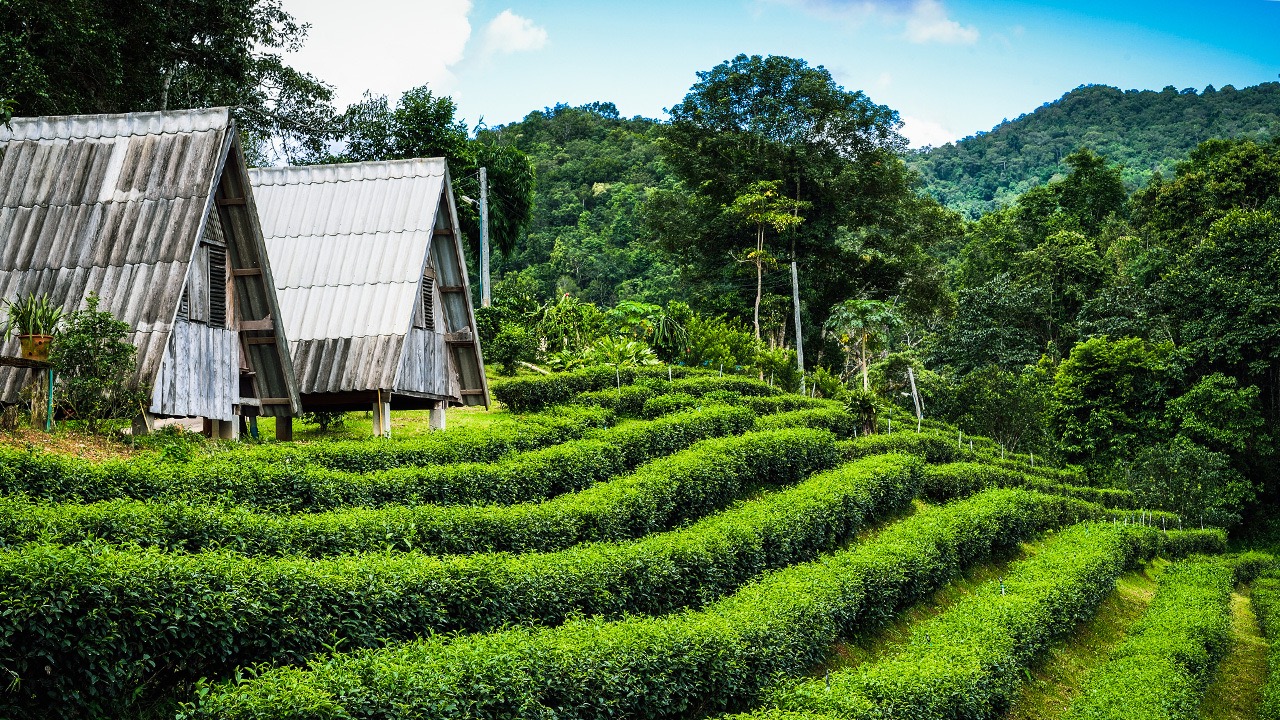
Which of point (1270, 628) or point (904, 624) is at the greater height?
point (1270, 628)

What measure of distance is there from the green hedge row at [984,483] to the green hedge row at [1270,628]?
5515mm

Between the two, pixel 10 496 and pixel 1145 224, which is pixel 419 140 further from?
pixel 1145 224

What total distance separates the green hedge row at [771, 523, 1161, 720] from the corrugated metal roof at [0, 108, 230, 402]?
38.4 ft

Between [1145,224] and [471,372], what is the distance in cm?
5076

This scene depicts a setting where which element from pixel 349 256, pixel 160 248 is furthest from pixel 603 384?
pixel 160 248

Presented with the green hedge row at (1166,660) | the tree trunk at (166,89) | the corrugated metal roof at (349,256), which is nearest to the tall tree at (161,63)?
the tree trunk at (166,89)

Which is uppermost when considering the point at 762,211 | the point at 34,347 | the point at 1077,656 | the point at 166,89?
the point at 762,211

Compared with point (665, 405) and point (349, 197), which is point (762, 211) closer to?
point (665, 405)

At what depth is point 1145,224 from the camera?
6381 centimetres

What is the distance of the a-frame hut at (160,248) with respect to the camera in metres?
17.7

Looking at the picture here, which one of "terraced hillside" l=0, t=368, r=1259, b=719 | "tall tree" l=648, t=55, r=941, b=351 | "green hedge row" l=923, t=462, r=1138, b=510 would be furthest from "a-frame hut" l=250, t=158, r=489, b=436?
"tall tree" l=648, t=55, r=941, b=351

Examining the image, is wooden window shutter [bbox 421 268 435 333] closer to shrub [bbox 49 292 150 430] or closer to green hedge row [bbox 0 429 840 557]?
green hedge row [bbox 0 429 840 557]

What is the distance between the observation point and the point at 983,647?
61.5ft

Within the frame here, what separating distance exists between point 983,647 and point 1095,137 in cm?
10393
